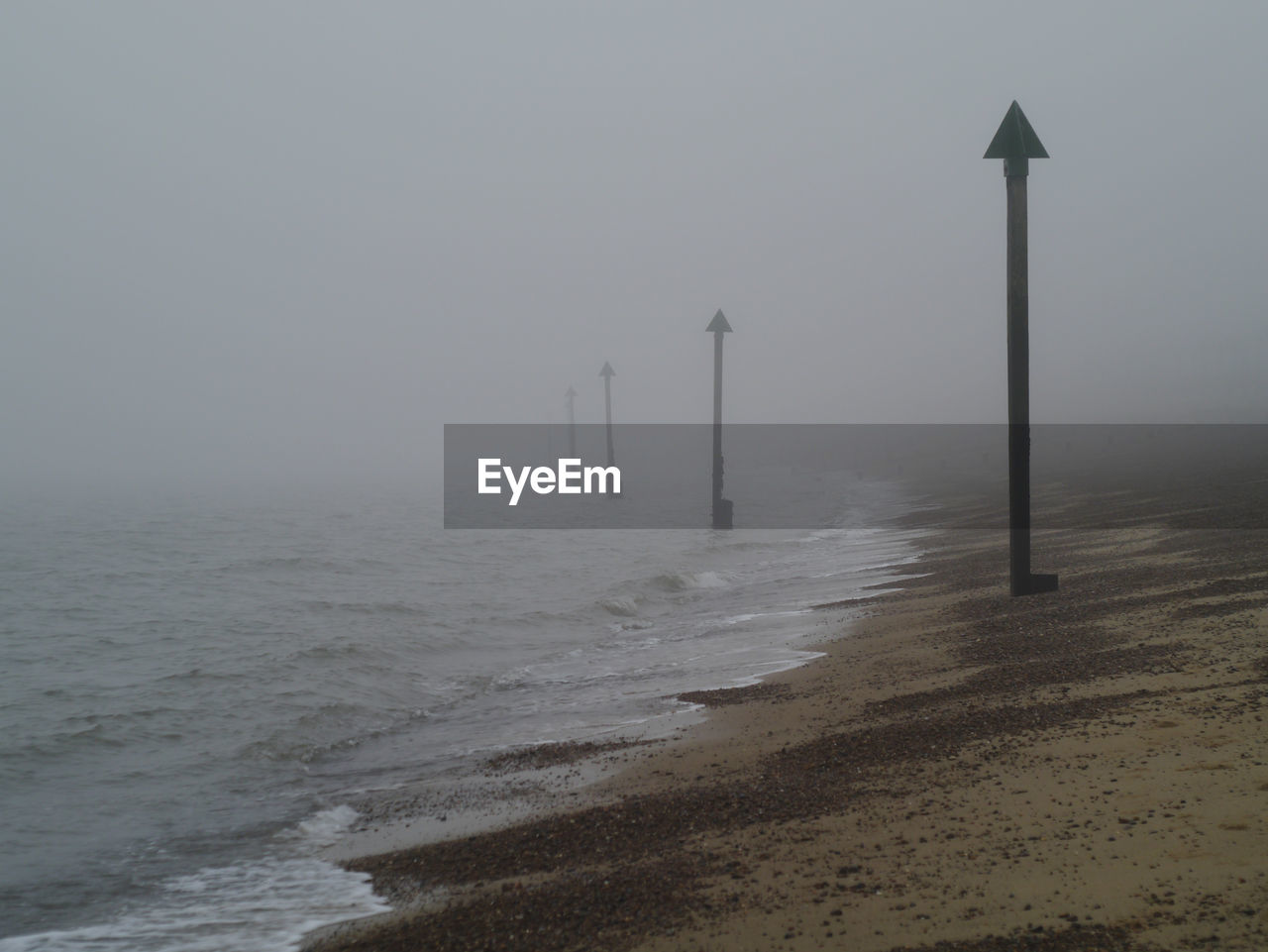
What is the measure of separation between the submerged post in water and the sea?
266 cm

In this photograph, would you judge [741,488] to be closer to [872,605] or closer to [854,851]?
[872,605]

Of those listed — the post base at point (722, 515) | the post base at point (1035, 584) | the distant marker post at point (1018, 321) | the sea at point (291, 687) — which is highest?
the distant marker post at point (1018, 321)

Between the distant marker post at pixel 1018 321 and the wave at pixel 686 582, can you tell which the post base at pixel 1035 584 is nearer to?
the distant marker post at pixel 1018 321

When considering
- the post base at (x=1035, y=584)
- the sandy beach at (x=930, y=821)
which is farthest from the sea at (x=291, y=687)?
the post base at (x=1035, y=584)

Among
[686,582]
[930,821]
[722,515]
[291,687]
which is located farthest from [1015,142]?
[722,515]

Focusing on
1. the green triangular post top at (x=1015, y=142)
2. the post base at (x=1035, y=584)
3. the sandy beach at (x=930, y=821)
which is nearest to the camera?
the sandy beach at (x=930, y=821)

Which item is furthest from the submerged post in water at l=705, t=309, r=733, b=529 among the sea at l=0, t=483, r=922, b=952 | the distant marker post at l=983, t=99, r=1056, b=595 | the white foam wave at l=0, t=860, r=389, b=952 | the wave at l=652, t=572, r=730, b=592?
the white foam wave at l=0, t=860, r=389, b=952

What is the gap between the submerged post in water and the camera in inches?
1127

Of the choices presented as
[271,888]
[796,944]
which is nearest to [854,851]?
[796,944]

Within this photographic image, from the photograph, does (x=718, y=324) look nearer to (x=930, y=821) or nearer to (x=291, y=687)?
(x=291, y=687)

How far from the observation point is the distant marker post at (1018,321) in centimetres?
1014

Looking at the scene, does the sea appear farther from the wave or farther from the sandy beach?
the sandy beach

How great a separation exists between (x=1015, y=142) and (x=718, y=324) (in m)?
18.6

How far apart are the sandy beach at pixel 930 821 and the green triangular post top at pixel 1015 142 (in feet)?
16.6
